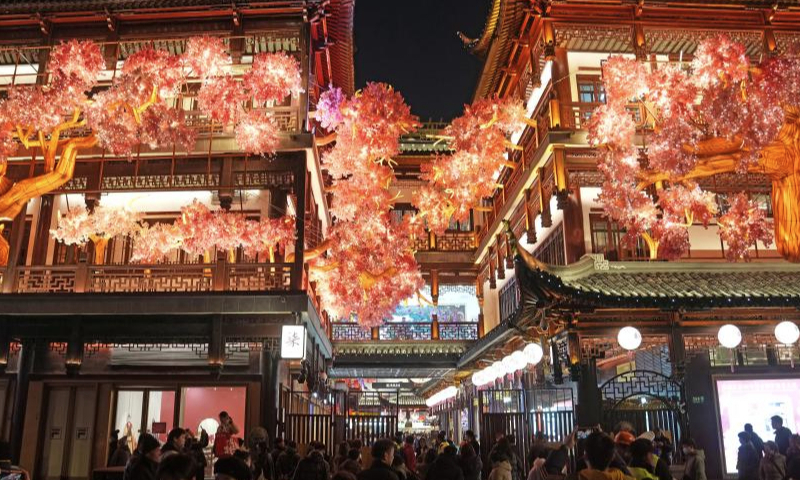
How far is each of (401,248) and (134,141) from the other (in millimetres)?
7281

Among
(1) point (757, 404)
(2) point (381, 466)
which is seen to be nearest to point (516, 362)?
(1) point (757, 404)

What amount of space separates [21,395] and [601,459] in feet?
47.3

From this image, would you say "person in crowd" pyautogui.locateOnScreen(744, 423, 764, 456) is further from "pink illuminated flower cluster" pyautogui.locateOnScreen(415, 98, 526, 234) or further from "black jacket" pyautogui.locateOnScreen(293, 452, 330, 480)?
"pink illuminated flower cluster" pyautogui.locateOnScreen(415, 98, 526, 234)

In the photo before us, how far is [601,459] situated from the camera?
4.80 metres

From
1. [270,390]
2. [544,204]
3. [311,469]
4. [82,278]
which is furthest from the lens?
[544,204]

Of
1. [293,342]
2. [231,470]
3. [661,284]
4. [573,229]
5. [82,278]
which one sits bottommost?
[231,470]

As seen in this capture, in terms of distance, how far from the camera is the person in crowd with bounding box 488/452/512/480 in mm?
8297

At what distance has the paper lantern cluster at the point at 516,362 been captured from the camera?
14922 mm

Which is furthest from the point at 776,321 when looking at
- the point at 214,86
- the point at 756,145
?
the point at 214,86

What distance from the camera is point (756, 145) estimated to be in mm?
12578

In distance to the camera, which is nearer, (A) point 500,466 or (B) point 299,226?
(A) point 500,466

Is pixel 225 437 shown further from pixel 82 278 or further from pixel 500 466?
pixel 500 466

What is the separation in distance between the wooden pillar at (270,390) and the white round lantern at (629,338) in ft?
24.6

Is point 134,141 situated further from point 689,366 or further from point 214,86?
point 689,366
